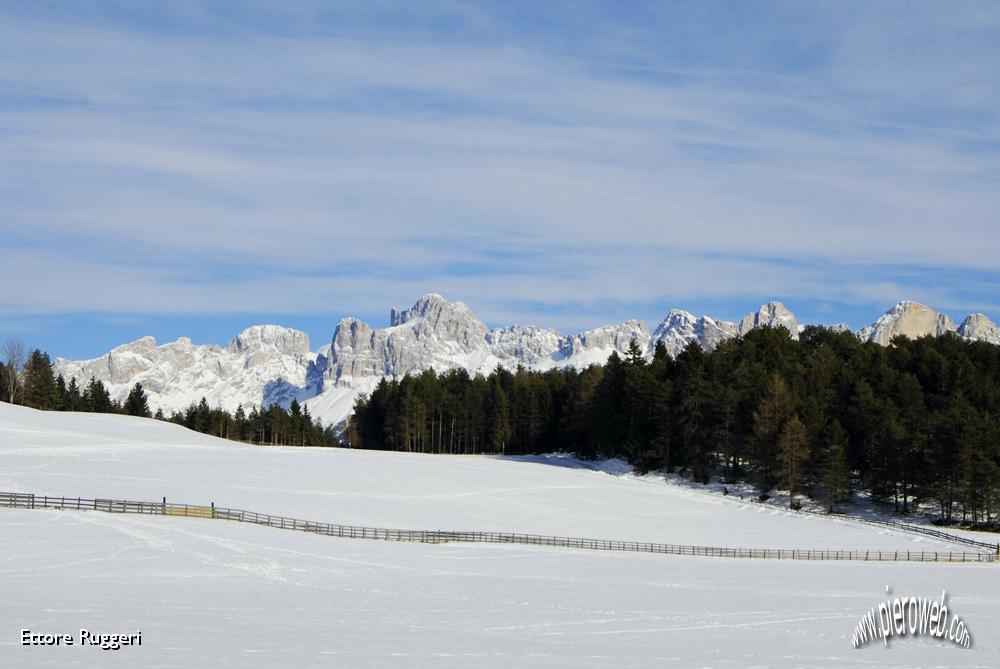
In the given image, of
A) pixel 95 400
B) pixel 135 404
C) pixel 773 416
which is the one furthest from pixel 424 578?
pixel 95 400

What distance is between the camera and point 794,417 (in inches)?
3484

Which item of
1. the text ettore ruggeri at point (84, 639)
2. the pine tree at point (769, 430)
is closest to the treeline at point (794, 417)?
the pine tree at point (769, 430)

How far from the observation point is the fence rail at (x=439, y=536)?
59406 millimetres

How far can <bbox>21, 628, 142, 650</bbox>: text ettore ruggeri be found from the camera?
80.4 feet

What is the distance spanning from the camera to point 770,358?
4385 inches

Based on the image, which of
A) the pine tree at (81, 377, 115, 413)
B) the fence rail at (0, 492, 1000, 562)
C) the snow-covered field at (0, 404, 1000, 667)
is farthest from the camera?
the pine tree at (81, 377, 115, 413)

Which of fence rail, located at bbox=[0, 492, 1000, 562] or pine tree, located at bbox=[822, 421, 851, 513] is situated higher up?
pine tree, located at bbox=[822, 421, 851, 513]

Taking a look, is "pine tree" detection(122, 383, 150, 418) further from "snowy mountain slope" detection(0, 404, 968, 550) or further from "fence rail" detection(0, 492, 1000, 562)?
"fence rail" detection(0, 492, 1000, 562)

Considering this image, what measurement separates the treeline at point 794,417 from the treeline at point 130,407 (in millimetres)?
37305

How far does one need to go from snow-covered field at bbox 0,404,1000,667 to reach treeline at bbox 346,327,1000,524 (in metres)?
7.10

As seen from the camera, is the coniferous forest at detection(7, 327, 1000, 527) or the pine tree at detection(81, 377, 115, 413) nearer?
the coniferous forest at detection(7, 327, 1000, 527)

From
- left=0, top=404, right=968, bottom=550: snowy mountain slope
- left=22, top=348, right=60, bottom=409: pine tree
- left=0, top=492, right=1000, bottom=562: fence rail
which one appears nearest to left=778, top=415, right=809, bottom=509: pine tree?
left=0, top=404, right=968, bottom=550: snowy mountain slope

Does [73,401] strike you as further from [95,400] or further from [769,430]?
[769,430]

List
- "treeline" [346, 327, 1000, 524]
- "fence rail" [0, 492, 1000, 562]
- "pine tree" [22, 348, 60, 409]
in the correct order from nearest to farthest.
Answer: "fence rail" [0, 492, 1000, 562] → "treeline" [346, 327, 1000, 524] → "pine tree" [22, 348, 60, 409]
